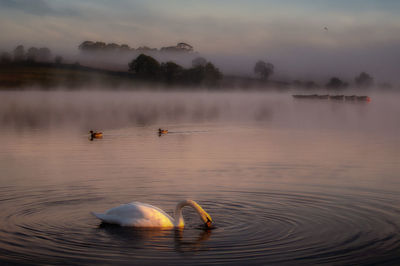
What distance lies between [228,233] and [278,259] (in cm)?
226

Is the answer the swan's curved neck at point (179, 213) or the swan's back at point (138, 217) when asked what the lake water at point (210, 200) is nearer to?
the swan's back at point (138, 217)

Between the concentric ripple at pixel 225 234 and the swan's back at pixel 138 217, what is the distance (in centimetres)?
23

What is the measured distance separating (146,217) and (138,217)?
25cm

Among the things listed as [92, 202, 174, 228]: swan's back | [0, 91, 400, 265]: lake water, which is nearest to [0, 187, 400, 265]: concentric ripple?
[0, 91, 400, 265]: lake water

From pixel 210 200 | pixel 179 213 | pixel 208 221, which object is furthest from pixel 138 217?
pixel 210 200

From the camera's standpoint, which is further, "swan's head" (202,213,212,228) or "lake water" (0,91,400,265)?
"swan's head" (202,213,212,228)

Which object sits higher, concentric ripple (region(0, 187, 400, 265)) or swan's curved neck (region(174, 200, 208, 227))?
swan's curved neck (region(174, 200, 208, 227))

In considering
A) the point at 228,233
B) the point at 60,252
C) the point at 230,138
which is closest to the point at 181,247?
the point at 228,233

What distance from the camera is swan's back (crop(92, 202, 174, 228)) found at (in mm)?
15203

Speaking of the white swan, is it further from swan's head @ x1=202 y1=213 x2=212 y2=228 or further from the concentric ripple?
the concentric ripple

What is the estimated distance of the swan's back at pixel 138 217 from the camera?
49.9 feet

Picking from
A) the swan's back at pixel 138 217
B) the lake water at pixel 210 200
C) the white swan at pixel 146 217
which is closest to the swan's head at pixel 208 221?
the white swan at pixel 146 217

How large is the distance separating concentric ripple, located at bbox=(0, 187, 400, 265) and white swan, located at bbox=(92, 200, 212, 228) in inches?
9.3

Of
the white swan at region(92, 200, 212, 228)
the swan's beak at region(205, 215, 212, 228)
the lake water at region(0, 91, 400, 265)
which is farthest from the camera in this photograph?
the swan's beak at region(205, 215, 212, 228)
